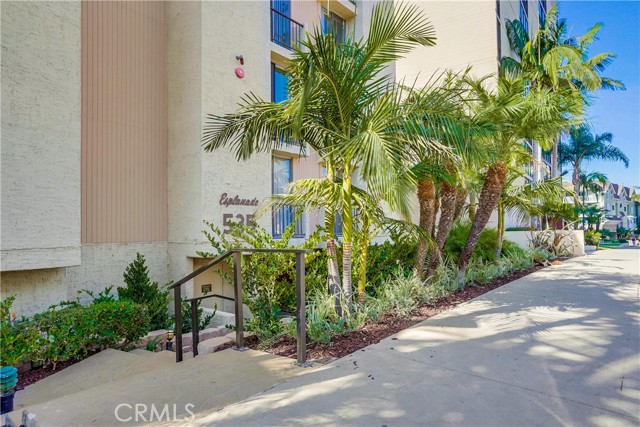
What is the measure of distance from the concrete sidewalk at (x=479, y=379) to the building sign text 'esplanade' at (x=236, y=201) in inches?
210

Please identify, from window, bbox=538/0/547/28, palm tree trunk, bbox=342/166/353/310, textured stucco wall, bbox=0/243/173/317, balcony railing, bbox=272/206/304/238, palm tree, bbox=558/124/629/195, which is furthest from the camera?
palm tree, bbox=558/124/629/195

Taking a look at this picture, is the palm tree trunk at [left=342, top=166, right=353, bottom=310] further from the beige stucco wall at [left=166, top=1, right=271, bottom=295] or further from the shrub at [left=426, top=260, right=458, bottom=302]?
the beige stucco wall at [left=166, top=1, right=271, bottom=295]

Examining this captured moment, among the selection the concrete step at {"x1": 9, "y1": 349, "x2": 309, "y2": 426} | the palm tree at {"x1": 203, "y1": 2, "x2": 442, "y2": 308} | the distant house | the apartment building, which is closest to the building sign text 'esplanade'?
the apartment building

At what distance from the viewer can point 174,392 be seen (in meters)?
3.41

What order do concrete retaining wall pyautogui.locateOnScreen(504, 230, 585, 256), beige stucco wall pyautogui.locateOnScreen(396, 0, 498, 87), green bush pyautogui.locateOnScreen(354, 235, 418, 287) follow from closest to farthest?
green bush pyautogui.locateOnScreen(354, 235, 418, 287) < concrete retaining wall pyautogui.locateOnScreen(504, 230, 585, 256) < beige stucco wall pyautogui.locateOnScreen(396, 0, 498, 87)

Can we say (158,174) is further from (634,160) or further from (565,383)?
(634,160)

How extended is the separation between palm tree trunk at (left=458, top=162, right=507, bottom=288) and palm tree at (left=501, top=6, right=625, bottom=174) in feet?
28.9

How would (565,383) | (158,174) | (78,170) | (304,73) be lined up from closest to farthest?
(565,383) < (304,73) < (78,170) < (158,174)

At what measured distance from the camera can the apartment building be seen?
6125 mm

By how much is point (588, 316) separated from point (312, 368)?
4333 millimetres

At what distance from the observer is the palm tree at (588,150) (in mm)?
31484

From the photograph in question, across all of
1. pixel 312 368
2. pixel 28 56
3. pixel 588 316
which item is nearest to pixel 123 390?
pixel 312 368

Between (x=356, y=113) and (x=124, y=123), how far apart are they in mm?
5564

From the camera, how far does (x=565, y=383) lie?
3.38 meters
